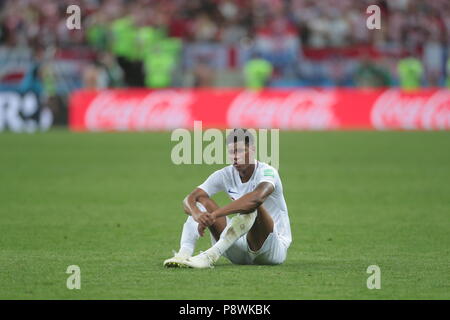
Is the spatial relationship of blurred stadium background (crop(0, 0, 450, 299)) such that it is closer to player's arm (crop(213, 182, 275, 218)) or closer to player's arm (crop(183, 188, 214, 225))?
player's arm (crop(183, 188, 214, 225))

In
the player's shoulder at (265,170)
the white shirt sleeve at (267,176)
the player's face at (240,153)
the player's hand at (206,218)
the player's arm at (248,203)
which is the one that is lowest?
the player's hand at (206,218)

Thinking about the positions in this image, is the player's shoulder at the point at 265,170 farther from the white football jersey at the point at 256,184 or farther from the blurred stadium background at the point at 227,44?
the blurred stadium background at the point at 227,44

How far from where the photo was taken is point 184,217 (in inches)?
553

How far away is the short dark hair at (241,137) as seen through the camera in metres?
9.02

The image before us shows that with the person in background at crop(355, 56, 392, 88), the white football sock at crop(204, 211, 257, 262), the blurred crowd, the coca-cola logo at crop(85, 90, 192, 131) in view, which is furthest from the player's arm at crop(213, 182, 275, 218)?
the person in background at crop(355, 56, 392, 88)

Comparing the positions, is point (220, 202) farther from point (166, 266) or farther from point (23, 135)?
point (23, 135)

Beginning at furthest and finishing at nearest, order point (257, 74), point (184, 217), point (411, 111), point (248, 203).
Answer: point (257, 74)
point (411, 111)
point (184, 217)
point (248, 203)

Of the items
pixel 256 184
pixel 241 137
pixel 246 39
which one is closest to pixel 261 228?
pixel 256 184

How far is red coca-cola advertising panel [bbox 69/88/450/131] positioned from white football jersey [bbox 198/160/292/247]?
1839cm

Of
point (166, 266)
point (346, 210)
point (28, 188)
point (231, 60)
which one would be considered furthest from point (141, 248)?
point (231, 60)

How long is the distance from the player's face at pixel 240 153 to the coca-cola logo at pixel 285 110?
1881cm

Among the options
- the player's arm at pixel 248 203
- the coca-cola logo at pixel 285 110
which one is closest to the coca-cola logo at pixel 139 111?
the coca-cola logo at pixel 285 110

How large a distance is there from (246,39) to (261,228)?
24.4 metres

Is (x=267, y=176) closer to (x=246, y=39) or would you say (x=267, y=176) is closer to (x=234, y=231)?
(x=234, y=231)
